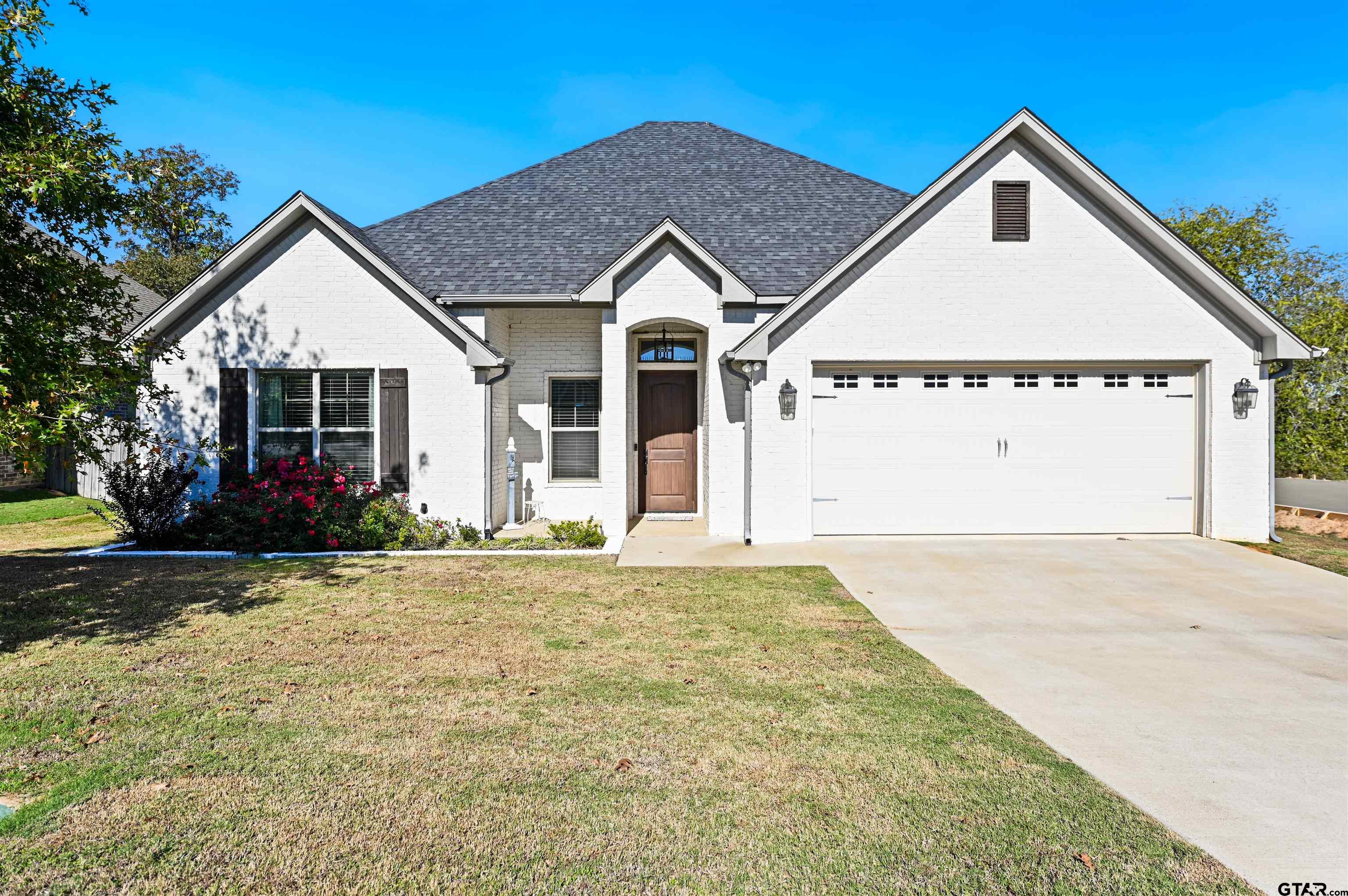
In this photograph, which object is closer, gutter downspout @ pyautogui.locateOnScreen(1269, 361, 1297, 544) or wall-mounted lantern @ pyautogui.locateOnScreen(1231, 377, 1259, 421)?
wall-mounted lantern @ pyautogui.locateOnScreen(1231, 377, 1259, 421)

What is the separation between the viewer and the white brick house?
35.4ft

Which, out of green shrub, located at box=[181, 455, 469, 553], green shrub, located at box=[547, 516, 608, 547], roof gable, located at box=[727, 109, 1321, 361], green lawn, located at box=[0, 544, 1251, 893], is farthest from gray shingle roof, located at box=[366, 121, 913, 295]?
green lawn, located at box=[0, 544, 1251, 893]

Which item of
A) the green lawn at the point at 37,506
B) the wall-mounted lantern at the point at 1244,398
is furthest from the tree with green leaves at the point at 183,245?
the wall-mounted lantern at the point at 1244,398

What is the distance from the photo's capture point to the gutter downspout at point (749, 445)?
10750 mm

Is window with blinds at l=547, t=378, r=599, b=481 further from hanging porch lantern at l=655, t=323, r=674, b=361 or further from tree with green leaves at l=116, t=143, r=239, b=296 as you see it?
tree with green leaves at l=116, t=143, r=239, b=296

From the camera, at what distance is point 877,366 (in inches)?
435

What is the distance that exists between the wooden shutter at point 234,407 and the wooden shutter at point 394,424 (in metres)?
2.10

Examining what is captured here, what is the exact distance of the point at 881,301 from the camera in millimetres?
10828

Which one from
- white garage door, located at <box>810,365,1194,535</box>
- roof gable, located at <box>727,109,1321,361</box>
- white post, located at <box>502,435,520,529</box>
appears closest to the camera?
roof gable, located at <box>727,109,1321,361</box>

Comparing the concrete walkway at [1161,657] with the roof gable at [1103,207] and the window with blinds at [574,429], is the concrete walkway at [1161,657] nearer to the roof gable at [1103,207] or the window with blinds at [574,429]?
the window with blinds at [574,429]

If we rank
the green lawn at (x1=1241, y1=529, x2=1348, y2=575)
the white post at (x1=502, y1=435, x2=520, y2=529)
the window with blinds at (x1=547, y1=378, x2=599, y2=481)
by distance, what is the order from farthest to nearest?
the window with blinds at (x1=547, y1=378, x2=599, y2=481) < the white post at (x1=502, y1=435, x2=520, y2=529) < the green lawn at (x1=1241, y1=529, x2=1348, y2=575)

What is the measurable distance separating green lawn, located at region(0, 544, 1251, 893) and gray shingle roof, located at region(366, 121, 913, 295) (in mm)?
7196

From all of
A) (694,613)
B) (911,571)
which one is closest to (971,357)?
(911,571)

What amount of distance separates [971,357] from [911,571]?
3.96 metres
